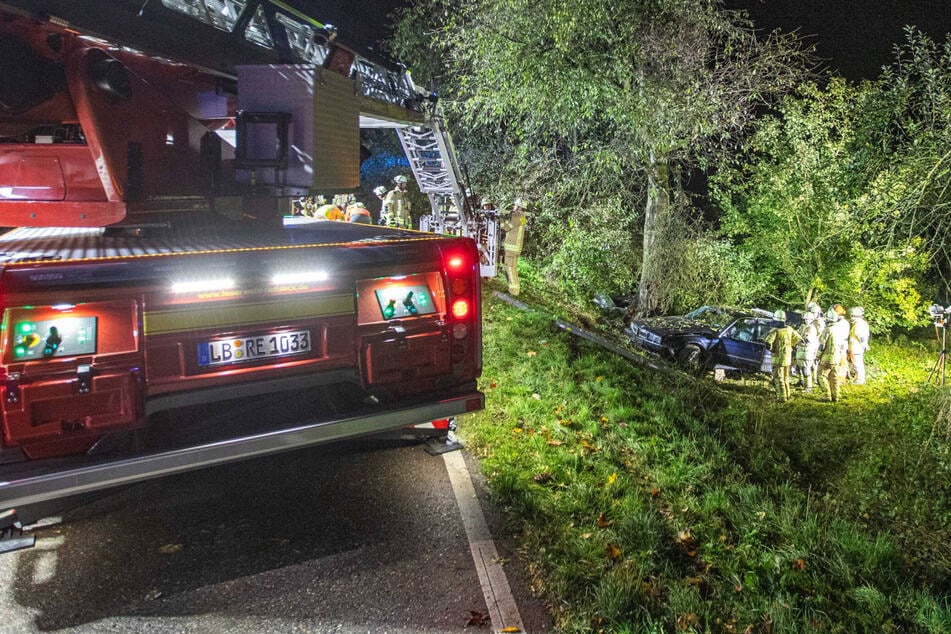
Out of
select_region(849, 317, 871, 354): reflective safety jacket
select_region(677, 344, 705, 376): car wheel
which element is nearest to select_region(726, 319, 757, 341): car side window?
select_region(677, 344, 705, 376): car wheel

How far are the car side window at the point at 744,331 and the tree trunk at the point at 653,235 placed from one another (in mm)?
3102

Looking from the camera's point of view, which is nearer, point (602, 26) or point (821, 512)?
point (821, 512)

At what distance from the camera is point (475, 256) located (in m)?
4.56

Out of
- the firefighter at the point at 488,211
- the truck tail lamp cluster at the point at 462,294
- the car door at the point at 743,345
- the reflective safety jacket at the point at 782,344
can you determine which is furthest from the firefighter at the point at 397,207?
the truck tail lamp cluster at the point at 462,294

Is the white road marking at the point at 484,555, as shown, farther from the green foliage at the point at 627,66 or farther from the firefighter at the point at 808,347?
the green foliage at the point at 627,66

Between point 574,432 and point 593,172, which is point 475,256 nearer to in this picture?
point 574,432

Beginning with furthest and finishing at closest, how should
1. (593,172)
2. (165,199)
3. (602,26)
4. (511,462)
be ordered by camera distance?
(593,172)
(602,26)
(511,462)
(165,199)

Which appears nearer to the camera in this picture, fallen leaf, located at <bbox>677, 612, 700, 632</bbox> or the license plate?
Answer: fallen leaf, located at <bbox>677, 612, 700, 632</bbox>

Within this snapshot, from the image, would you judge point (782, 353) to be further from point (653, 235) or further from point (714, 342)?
point (653, 235)

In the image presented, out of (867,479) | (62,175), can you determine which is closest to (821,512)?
(867,479)

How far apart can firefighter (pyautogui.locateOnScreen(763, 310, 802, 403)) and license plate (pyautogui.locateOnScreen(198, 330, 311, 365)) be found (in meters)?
9.22

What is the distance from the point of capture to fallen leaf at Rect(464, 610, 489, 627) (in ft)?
11.0

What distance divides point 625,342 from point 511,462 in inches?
340

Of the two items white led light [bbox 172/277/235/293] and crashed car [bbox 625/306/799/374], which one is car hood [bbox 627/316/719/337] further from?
white led light [bbox 172/277/235/293]
